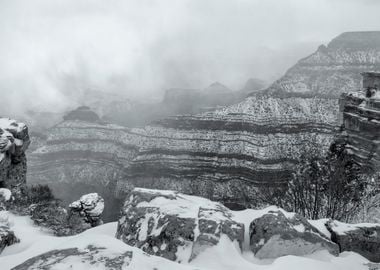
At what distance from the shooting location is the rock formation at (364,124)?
138 ft

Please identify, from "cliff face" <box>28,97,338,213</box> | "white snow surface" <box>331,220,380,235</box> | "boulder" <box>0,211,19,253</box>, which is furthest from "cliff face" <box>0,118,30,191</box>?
"cliff face" <box>28,97,338,213</box>

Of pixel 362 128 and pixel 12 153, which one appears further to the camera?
pixel 362 128

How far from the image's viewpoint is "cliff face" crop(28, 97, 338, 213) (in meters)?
103

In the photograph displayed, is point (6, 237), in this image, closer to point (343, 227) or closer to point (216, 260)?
point (216, 260)

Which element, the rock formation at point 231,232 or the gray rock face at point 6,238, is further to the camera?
the gray rock face at point 6,238

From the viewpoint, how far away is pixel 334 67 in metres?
134

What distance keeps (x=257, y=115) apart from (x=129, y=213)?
116884 mm

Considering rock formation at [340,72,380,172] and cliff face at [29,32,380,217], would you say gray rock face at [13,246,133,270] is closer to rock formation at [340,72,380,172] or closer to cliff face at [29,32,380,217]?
rock formation at [340,72,380,172]

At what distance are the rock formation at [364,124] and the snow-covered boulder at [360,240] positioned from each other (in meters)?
32.0

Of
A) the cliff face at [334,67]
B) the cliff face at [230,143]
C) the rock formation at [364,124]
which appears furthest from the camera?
the cliff face at [334,67]

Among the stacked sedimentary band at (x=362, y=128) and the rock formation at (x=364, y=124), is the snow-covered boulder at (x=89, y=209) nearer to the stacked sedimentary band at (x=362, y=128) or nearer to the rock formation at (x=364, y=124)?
the rock formation at (x=364, y=124)

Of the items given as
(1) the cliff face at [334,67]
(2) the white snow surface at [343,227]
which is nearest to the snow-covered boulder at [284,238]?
(2) the white snow surface at [343,227]

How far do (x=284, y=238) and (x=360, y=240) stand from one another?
99.1 inches

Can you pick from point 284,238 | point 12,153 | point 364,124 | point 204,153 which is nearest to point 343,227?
point 284,238
